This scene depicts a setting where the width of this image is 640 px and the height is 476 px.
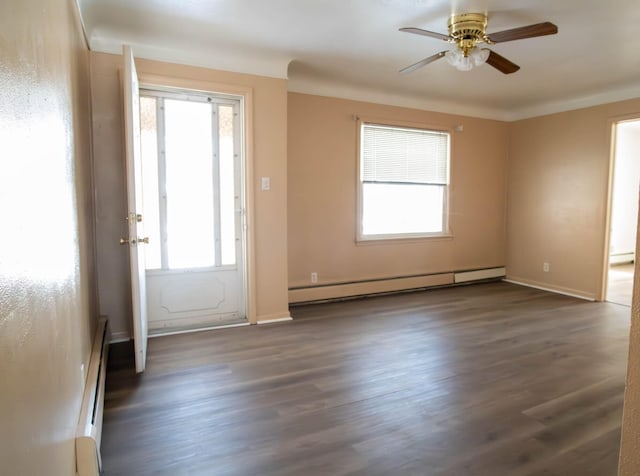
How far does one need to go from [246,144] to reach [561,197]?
431cm

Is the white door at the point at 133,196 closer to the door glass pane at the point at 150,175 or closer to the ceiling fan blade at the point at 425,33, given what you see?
the door glass pane at the point at 150,175

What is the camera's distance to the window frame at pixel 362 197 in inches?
188

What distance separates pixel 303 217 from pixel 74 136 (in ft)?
8.73

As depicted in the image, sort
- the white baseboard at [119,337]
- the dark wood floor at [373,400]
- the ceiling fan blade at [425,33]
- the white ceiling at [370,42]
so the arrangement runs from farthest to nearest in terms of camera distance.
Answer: the white baseboard at [119,337] → the white ceiling at [370,42] → the ceiling fan blade at [425,33] → the dark wood floor at [373,400]

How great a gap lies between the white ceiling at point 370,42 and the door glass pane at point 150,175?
485 mm

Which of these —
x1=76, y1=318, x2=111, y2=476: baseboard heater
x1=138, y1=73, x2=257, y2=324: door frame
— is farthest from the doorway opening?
x1=76, y1=318, x2=111, y2=476: baseboard heater

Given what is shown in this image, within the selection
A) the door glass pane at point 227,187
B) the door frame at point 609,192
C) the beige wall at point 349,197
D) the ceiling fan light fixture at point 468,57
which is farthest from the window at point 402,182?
the ceiling fan light fixture at point 468,57

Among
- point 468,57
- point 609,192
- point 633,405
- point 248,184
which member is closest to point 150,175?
point 248,184

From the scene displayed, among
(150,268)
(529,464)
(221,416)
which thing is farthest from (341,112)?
(529,464)

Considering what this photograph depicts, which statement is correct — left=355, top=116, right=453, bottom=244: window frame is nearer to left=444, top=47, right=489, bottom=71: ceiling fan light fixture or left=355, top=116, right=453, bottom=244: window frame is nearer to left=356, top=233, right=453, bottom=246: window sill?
left=356, top=233, right=453, bottom=246: window sill

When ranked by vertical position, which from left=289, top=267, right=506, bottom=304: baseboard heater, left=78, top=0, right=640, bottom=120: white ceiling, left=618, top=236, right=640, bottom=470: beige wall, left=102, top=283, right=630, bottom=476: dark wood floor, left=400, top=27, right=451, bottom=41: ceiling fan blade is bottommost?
left=102, top=283, right=630, bottom=476: dark wood floor

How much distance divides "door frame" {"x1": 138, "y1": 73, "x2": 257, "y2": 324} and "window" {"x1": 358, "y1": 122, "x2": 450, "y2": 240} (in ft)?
5.36

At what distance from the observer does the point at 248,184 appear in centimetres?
370

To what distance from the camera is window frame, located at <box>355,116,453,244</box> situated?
15.7 feet
